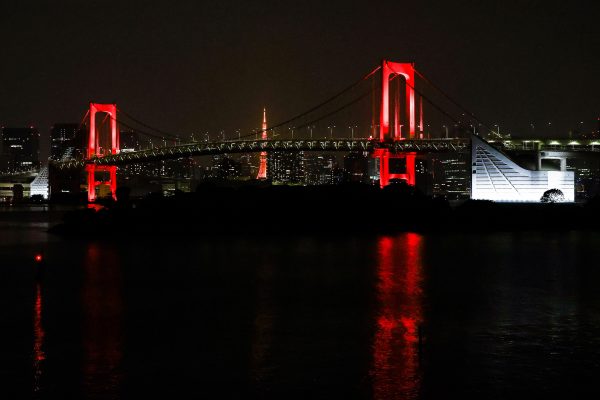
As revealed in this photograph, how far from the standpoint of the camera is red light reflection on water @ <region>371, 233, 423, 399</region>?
7988mm

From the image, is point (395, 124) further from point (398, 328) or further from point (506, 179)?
point (398, 328)

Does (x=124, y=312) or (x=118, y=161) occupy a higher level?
(x=118, y=161)

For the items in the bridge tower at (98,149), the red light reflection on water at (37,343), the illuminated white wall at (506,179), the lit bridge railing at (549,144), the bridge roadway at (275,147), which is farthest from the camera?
the bridge tower at (98,149)

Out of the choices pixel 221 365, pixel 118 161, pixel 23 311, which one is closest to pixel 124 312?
pixel 23 311

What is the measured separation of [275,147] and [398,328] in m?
34.8

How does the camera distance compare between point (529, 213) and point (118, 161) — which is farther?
point (118, 161)

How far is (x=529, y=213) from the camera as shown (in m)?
33.0

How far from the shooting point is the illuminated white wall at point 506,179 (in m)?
37.7

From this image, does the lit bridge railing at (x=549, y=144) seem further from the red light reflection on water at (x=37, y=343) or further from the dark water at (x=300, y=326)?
the red light reflection on water at (x=37, y=343)

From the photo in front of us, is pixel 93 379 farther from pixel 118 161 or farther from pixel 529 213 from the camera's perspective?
pixel 118 161

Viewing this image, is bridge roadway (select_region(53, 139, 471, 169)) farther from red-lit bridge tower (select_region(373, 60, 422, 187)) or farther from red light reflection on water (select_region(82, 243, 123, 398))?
red light reflection on water (select_region(82, 243, 123, 398))

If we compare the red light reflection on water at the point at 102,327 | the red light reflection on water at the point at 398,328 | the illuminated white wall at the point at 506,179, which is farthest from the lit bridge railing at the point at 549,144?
the red light reflection on water at the point at 102,327

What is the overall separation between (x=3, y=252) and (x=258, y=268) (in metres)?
8.45

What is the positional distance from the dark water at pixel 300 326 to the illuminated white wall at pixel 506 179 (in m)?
17.0
